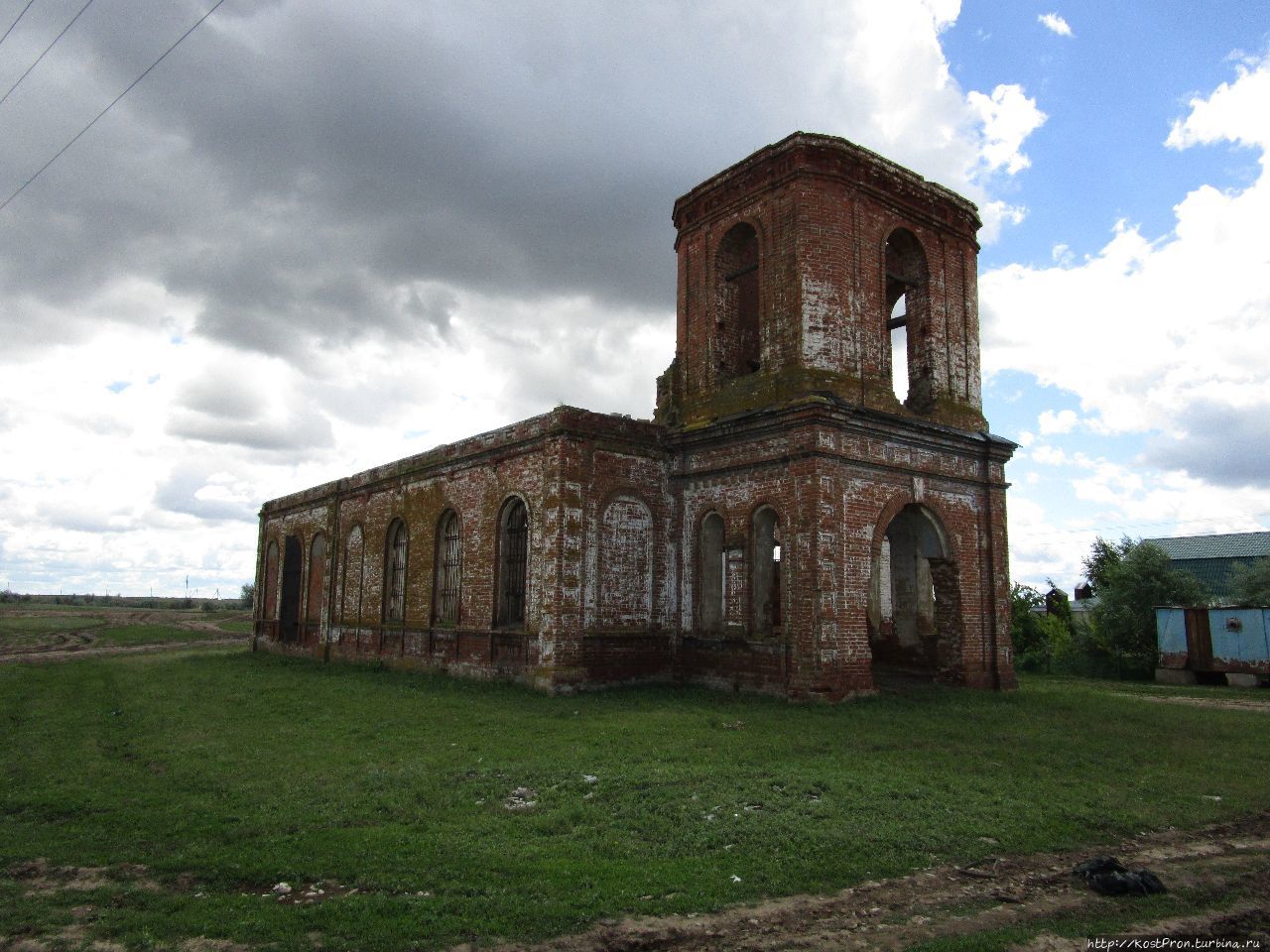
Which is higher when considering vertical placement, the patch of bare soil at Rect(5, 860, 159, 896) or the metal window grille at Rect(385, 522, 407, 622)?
the metal window grille at Rect(385, 522, 407, 622)

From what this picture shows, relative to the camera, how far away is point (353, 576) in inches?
929

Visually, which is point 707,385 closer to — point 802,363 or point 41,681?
point 802,363

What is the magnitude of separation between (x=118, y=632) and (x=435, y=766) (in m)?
44.1

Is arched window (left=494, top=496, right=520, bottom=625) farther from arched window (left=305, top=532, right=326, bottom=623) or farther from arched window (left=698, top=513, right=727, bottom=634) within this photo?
arched window (left=305, top=532, right=326, bottom=623)

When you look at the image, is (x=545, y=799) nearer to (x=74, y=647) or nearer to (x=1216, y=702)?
(x=1216, y=702)

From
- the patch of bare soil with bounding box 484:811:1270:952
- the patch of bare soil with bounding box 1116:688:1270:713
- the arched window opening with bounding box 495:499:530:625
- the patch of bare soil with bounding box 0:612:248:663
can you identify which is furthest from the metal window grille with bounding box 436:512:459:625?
the patch of bare soil with bounding box 0:612:248:663

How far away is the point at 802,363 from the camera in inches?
572

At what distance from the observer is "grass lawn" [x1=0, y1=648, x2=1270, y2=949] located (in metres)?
5.29

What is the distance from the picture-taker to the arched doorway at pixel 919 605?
51.3ft

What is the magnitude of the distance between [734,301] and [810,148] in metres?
3.44

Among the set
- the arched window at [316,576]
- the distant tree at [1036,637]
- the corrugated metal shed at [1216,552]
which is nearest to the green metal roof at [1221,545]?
the corrugated metal shed at [1216,552]

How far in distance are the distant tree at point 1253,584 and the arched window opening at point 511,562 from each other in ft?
76.9

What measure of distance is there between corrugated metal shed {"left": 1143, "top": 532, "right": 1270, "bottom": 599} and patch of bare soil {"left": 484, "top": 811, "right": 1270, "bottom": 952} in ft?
138

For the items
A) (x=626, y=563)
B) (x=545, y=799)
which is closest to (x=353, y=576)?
(x=626, y=563)
